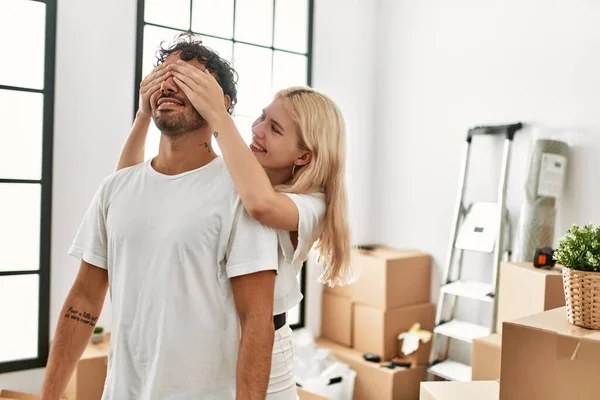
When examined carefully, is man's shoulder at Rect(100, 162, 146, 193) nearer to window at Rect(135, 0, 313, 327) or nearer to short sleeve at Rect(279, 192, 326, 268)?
short sleeve at Rect(279, 192, 326, 268)

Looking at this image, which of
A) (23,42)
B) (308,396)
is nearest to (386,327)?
(308,396)

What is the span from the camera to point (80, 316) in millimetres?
1362

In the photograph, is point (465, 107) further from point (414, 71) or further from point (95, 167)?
point (95, 167)

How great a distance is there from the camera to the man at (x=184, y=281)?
47.1 inches

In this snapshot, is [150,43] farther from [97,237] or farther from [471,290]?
[471,290]

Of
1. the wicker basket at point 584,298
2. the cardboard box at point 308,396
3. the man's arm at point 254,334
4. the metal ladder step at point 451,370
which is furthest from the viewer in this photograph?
the metal ladder step at point 451,370

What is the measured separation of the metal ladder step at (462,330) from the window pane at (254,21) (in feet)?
7.20

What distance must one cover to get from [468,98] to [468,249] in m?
0.98

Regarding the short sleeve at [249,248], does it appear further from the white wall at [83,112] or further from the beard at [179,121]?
the white wall at [83,112]

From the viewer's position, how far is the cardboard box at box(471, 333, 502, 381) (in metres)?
2.60

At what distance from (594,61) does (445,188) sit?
118 centimetres

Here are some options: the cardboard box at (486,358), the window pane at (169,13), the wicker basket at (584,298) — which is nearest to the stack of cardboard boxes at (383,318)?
the cardboard box at (486,358)

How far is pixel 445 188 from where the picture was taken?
143 inches

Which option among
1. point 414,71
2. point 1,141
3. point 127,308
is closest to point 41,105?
point 1,141
